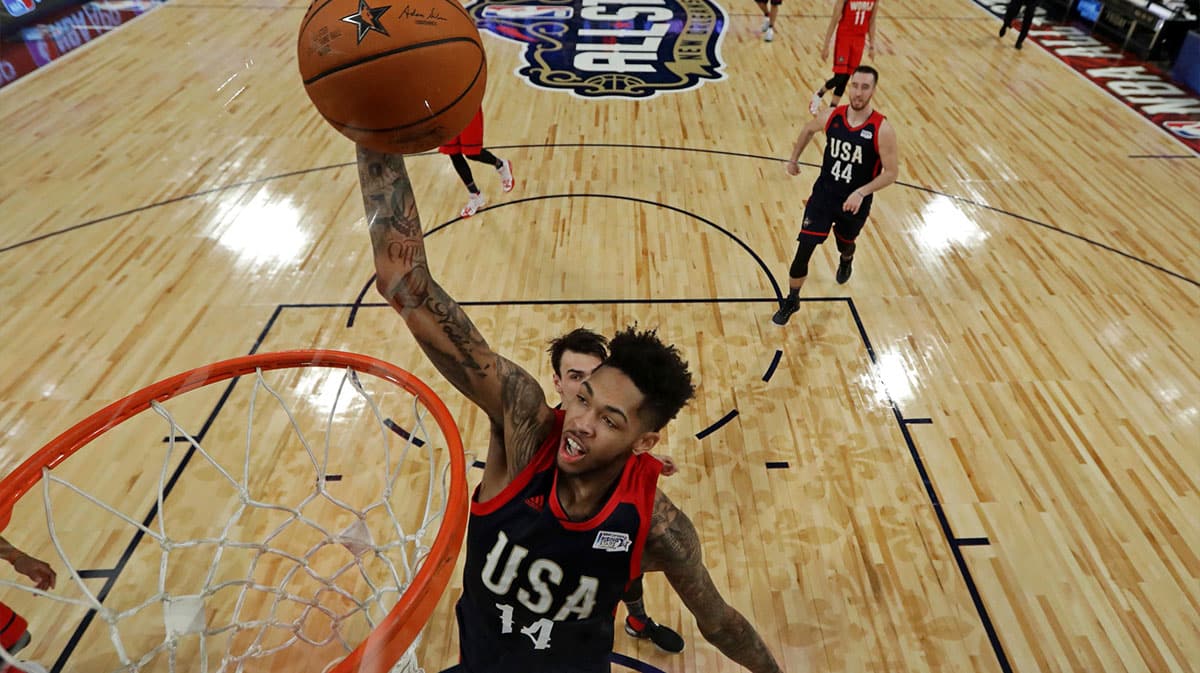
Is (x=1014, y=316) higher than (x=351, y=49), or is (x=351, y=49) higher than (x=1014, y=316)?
(x=351, y=49)

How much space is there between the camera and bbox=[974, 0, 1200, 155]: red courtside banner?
681cm

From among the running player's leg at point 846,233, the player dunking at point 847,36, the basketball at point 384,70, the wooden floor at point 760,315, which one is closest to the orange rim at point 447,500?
the basketball at point 384,70

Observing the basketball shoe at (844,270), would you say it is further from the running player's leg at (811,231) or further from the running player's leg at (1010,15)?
the running player's leg at (1010,15)

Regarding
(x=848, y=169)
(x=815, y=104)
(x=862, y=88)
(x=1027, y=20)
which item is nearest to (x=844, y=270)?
(x=848, y=169)

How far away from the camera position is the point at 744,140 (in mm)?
6281

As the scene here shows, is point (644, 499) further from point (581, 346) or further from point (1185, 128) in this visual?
point (1185, 128)

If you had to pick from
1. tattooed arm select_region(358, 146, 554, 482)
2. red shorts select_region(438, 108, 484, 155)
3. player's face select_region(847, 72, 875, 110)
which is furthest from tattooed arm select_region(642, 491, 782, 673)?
red shorts select_region(438, 108, 484, 155)

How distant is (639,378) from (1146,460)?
3.20 meters

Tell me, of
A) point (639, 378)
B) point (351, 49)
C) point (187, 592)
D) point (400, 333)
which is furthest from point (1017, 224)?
point (187, 592)

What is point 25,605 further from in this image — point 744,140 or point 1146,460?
point 744,140

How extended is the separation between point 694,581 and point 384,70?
4.45ft

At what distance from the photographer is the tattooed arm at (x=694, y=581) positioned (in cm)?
164

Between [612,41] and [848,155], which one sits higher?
[848,155]

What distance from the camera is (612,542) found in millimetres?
1534
